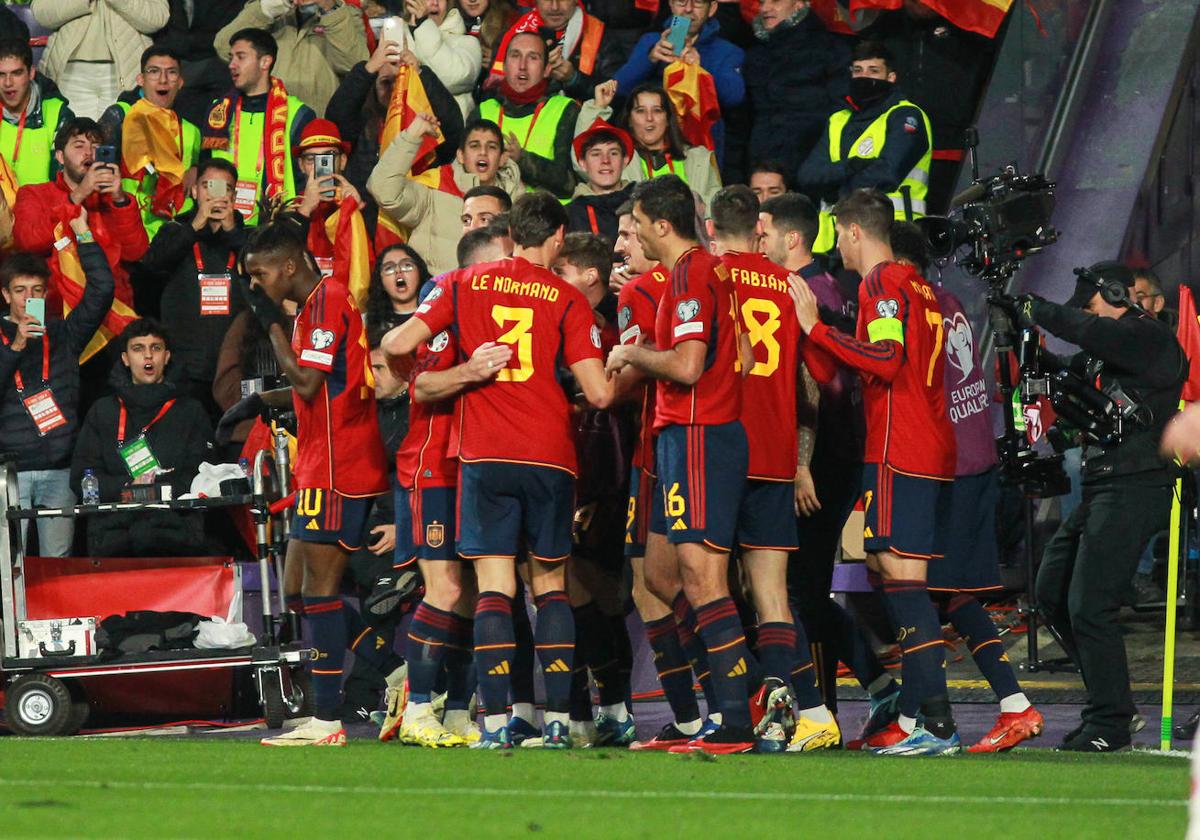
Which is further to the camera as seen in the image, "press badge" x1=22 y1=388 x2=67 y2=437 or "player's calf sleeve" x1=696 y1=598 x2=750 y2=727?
"press badge" x1=22 y1=388 x2=67 y2=437

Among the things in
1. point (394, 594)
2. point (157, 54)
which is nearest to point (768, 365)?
point (394, 594)

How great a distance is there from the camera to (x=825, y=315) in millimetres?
8289

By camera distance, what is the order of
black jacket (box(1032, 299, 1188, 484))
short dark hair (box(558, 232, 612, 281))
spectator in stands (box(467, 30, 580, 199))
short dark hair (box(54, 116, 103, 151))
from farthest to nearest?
spectator in stands (box(467, 30, 580, 199)) < short dark hair (box(54, 116, 103, 151)) < short dark hair (box(558, 232, 612, 281)) < black jacket (box(1032, 299, 1188, 484))

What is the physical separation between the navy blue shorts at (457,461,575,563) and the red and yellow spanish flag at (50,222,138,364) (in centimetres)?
457

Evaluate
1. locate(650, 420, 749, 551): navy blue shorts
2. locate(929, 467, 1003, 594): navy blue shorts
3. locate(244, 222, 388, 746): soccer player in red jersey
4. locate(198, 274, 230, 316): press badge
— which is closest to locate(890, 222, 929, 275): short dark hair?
locate(929, 467, 1003, 594): navy blue shorts

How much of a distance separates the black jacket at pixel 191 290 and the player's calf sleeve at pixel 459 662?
13.1 feet

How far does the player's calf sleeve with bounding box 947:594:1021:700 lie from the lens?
7.91 meters

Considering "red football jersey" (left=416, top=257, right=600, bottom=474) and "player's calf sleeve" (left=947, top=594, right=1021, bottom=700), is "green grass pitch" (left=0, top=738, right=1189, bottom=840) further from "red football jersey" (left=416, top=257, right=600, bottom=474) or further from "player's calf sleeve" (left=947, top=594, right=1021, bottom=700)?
"red football jersey" (left=416, top=257, right=600, bottom=474)

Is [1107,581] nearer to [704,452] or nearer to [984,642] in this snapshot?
[984,642]

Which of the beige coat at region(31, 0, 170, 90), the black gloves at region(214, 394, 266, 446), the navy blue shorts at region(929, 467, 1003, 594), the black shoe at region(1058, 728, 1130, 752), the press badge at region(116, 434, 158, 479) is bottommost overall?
the black shoe at region(1058, 728, 1130, 752)

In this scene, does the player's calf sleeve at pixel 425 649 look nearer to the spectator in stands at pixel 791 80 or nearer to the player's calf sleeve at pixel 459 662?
the player's calf sleeve at pixel 459 662

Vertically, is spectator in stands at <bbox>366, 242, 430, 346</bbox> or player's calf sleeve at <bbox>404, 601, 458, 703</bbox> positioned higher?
spectator in stands at <bbox>366, 242, 430, 346</bbox>

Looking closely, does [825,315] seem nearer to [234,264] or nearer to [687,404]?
[687,404]

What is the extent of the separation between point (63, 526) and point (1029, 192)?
552cm
